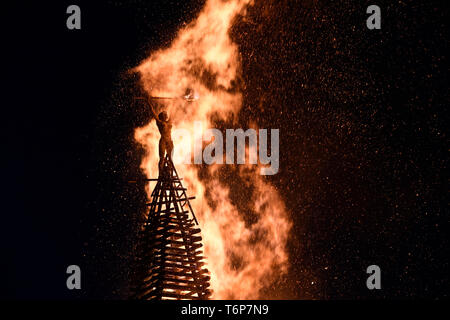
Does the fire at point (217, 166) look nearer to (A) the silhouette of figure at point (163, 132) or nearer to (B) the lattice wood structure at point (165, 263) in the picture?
(A) the silhouette of figure at point (163, 132)

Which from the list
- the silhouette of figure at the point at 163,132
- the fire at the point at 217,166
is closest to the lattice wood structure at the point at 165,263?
the silhouette of figure at the point at 163,132

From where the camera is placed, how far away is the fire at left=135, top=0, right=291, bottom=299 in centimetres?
1285

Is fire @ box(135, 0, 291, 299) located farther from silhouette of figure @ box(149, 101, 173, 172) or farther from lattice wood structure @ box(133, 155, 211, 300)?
lattice wood structure @ box(133, 155, 211, 300)

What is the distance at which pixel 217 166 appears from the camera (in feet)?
47.8

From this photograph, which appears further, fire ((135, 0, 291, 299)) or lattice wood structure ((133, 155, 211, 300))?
fire ((135, 0, 291, 299))

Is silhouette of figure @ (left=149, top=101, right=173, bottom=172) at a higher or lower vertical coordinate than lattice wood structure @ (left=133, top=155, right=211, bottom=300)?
higher

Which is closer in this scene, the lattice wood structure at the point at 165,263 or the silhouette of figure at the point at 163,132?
the lattice wood structure at the point at 165,263

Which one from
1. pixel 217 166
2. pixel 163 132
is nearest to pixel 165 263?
pixel 163 132

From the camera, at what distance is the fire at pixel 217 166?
1285 centimetres

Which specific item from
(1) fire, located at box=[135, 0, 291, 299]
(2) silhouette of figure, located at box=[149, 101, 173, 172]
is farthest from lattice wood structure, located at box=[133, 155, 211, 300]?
(1) fire, located at box=[135, 0, 291, 299]

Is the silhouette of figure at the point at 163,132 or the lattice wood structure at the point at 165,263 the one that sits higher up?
the silhouette of figure at the point at 163,132

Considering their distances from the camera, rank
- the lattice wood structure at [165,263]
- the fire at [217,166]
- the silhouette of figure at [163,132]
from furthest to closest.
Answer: the fire at [217,166] < the silhouette of figure at [163,132] < the lattice wood structure at [165,263]

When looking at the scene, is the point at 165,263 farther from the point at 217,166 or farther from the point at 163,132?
the point at 217,166
